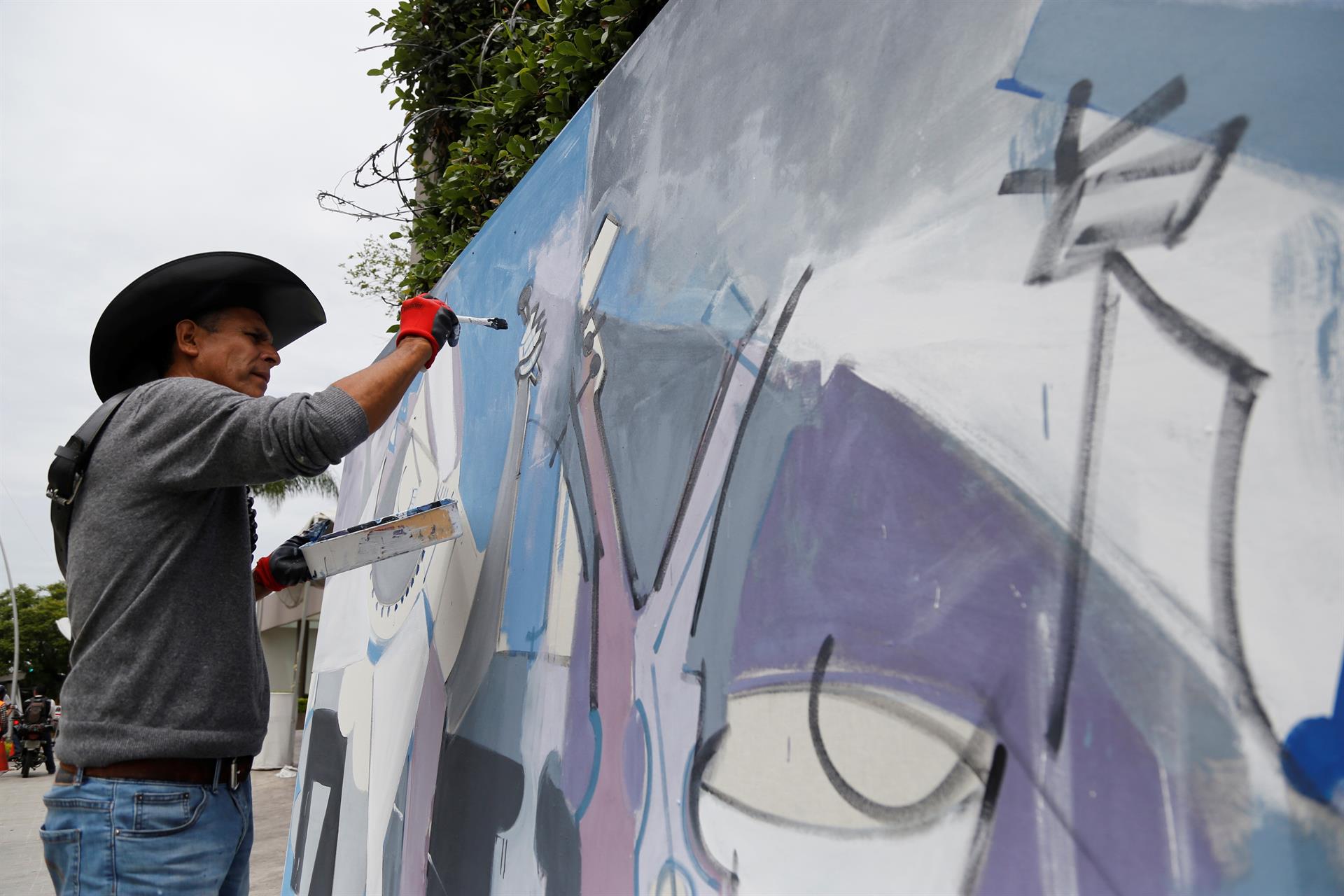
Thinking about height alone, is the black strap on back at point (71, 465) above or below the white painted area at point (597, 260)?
below

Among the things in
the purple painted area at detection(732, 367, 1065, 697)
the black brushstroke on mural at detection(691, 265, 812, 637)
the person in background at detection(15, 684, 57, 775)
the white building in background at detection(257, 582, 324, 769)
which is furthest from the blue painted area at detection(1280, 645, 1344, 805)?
the person in background at detection(15, 684, 57, 775)

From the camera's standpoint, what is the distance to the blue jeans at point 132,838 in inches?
66.2

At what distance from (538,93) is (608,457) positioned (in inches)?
85.5

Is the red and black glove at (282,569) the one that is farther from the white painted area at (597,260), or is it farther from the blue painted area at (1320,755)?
the blue painted area at (1320,755)

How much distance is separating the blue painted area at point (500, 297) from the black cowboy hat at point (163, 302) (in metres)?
0.52

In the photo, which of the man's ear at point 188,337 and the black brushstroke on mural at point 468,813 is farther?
the man's ear at point 188,337

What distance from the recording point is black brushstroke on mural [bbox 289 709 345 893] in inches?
116

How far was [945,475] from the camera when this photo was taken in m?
1.05

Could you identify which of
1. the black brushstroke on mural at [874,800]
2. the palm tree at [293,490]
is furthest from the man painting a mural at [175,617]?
the palm tree at [293,490]

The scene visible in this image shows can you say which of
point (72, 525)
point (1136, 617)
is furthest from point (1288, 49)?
point (72, 525)

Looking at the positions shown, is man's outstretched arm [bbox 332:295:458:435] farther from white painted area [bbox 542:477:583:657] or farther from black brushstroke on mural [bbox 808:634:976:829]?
black brushstroke on mural [bbox 808:634:976:829]

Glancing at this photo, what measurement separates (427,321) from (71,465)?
708 mm

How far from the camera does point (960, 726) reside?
3.16ft

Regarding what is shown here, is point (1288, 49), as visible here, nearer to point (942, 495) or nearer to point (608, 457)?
point (942, 495)
